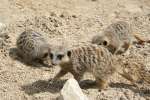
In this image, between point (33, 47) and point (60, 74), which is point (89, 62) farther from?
point (33, 47)

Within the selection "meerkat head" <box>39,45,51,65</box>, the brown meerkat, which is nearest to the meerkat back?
"meerkat head" <box>39,45,51,65</box>

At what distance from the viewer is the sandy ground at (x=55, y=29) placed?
20.8 ft

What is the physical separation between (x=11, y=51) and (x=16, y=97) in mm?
1419

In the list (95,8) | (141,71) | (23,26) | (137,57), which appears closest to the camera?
(141,71)

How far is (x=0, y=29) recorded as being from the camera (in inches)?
302

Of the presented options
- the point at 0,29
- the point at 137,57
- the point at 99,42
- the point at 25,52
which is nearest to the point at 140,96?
the point at 137,57

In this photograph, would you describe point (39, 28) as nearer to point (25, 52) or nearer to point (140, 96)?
point (25, 52)

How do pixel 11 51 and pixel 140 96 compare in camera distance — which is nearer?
pixel 140 96

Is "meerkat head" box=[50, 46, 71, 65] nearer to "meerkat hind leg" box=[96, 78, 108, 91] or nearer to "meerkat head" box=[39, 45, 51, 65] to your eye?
"meerkat hind leg" box=[96, 78, 108, 91]

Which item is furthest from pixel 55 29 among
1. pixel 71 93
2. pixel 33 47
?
pixel 71 93

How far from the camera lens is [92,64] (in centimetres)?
634

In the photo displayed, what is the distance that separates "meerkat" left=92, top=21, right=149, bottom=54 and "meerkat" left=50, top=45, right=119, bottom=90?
1.27 metres

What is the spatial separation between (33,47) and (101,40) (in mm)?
1101

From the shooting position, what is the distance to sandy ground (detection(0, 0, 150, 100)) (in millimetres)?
6336
